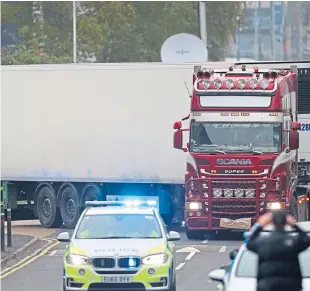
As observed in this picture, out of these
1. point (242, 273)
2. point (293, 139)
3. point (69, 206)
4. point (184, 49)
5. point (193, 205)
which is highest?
point (184, 49)

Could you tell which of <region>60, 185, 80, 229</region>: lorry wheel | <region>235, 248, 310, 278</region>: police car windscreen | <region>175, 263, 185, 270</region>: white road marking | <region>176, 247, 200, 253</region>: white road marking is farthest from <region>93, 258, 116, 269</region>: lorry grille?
<region>60, 185, 80, 229</region>: lorry wheel

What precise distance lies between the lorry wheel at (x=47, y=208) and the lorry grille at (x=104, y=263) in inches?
622

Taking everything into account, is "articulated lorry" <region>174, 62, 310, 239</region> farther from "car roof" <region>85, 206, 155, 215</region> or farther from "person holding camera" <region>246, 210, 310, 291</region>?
"person holding camera" <region>246, 210, 310, 291</region>

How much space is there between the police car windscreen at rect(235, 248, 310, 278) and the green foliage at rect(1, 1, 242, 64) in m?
53.7

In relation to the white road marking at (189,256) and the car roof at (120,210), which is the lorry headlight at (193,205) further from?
the car roof at (120,210)

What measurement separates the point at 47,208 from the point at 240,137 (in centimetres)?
858

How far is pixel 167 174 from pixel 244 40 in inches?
5911

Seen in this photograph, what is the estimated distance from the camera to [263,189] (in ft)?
94.8

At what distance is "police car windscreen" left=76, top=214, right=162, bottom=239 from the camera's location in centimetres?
2039

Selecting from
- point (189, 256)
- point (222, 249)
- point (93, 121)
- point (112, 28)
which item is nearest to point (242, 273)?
point (189, 256)

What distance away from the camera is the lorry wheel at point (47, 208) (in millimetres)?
35219

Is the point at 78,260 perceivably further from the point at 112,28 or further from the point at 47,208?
the point at 112,28

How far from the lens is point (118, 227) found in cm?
2070

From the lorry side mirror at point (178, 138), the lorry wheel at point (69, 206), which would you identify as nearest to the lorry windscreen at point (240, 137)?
the lorry side mirror at point (178, 138)
